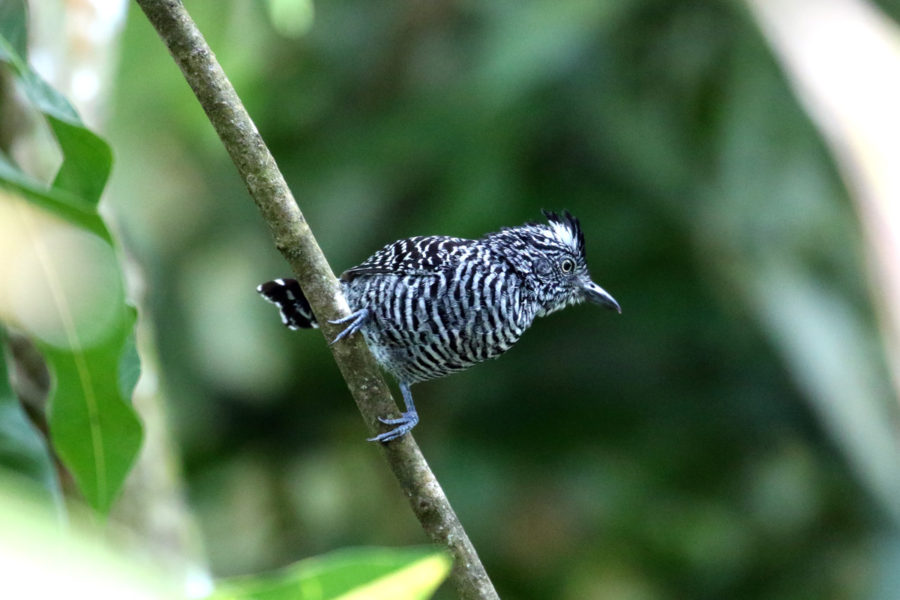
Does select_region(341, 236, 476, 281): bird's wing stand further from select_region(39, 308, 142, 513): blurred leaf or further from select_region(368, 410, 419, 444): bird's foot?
select_region(39, 308, 142, 513): blurred leaf

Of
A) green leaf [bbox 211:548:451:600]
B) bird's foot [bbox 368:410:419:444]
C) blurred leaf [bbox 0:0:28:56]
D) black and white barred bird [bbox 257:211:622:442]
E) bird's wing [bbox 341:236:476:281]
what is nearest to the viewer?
green leaf [bbox 211:548:451:600]

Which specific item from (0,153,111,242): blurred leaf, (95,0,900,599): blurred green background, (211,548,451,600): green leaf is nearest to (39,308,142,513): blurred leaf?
(0,153,111,242): blurred leaf

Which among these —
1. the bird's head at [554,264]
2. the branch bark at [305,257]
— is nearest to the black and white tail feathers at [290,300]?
the bird's head at [554,264]

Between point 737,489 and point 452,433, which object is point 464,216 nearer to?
point 452,433

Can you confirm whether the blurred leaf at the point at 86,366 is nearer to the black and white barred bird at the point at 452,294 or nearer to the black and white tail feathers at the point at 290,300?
the black and white barred bird at the point at 452,294

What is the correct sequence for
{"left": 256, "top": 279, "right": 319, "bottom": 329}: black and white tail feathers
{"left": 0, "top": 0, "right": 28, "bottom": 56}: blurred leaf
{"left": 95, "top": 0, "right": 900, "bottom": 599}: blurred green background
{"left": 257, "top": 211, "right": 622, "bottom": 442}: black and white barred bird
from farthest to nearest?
{"left": 95, "top": 0, "right": 900, "bottom": 599}: blurred green background → {"left": 256, "top": 279, "right": 319, "bottom": 329}: black and white tail feathers → {"left": 257, "top": 211, "right": 622, "bottom": 442}: black and white barred bird → {"left": 0, "top": 0, "right": 28, "bottom": 56}: blurred leaf

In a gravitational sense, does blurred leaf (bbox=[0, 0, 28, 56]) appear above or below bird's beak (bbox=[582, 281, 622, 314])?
above
